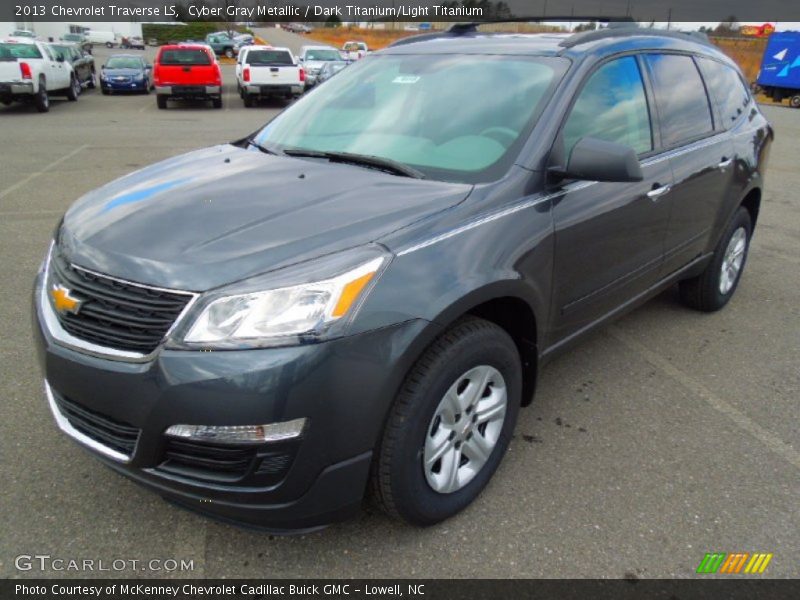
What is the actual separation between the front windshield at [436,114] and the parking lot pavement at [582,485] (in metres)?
1.35

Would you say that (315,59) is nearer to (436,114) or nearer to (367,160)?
(436,114)

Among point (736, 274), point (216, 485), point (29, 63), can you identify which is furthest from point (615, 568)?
point (29, 63)

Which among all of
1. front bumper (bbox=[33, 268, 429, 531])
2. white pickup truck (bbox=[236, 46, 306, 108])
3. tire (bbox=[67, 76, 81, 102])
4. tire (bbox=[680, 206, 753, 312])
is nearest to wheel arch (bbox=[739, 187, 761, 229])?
tire (bbox=[680, 206, 753, 312])

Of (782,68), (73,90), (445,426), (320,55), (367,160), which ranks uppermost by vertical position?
(320,55)

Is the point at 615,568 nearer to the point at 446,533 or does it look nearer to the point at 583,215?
the point at 446,533

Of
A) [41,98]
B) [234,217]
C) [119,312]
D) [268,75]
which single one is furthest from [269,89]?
[119,312]

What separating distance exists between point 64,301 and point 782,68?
28.9 metres

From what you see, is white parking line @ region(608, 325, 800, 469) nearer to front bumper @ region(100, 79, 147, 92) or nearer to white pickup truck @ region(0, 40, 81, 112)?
white pickup truck @ region(0, 40, 81, 112)

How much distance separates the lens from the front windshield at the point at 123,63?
2222cm

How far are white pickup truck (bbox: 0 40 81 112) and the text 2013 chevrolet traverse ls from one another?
15.4 m

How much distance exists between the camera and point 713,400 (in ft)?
11.5

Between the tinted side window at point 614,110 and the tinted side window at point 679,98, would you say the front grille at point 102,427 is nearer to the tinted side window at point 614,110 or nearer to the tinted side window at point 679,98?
the tinted side window at point 614,110

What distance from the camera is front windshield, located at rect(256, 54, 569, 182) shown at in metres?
2.78

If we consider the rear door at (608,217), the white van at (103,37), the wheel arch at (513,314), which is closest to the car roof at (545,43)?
the rear door at (608,217)
